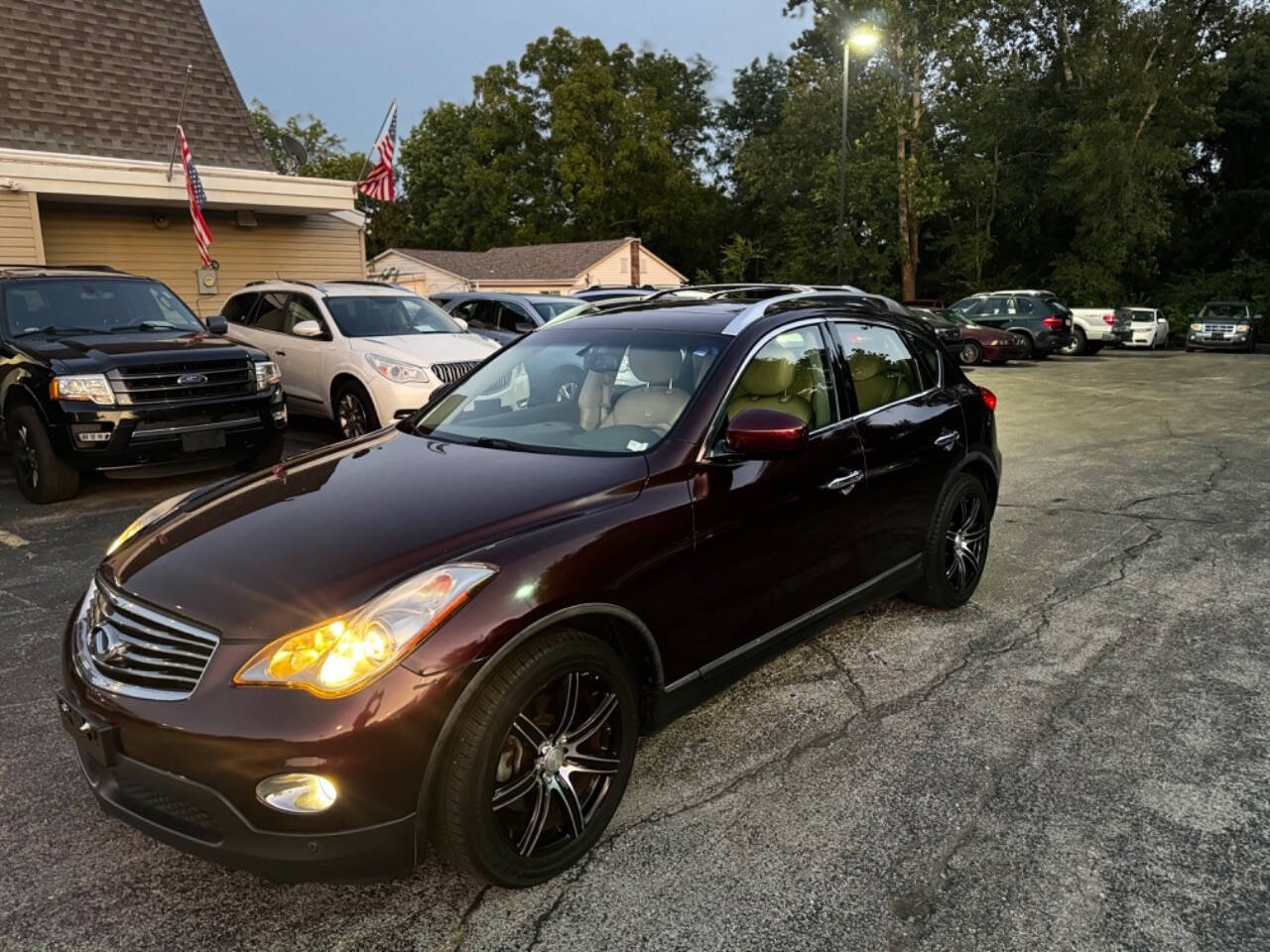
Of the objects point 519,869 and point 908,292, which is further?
point 908,292

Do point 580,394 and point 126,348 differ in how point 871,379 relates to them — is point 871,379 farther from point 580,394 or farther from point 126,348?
point 126,348

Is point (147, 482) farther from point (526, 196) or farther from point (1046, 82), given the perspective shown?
point (526, 196)

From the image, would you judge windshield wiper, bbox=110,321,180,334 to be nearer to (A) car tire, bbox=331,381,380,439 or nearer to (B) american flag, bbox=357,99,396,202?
(A) car tire, bbox=331,381,380,439

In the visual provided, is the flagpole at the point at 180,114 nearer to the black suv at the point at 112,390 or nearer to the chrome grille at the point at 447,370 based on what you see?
the black suv at the point at 112,390

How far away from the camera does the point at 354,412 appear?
9.05 meters

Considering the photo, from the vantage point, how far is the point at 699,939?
7.69 ft

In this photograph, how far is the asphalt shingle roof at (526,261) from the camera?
45.9 meters

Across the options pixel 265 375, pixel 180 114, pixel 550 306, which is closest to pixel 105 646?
pixel 265 375

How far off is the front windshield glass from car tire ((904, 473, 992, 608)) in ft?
5.53

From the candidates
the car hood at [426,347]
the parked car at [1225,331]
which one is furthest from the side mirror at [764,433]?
the parked car at [1225,331]

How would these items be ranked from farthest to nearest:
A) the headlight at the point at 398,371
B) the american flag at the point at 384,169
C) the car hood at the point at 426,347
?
the american flag at the point at 384,169 → the car hood at the point at 426,347 → the headlight at the point at 398,371

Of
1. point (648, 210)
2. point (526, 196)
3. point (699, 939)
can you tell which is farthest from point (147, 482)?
point (526, 196)

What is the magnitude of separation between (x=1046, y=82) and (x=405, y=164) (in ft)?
155

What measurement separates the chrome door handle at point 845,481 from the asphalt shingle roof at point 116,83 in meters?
14.2
